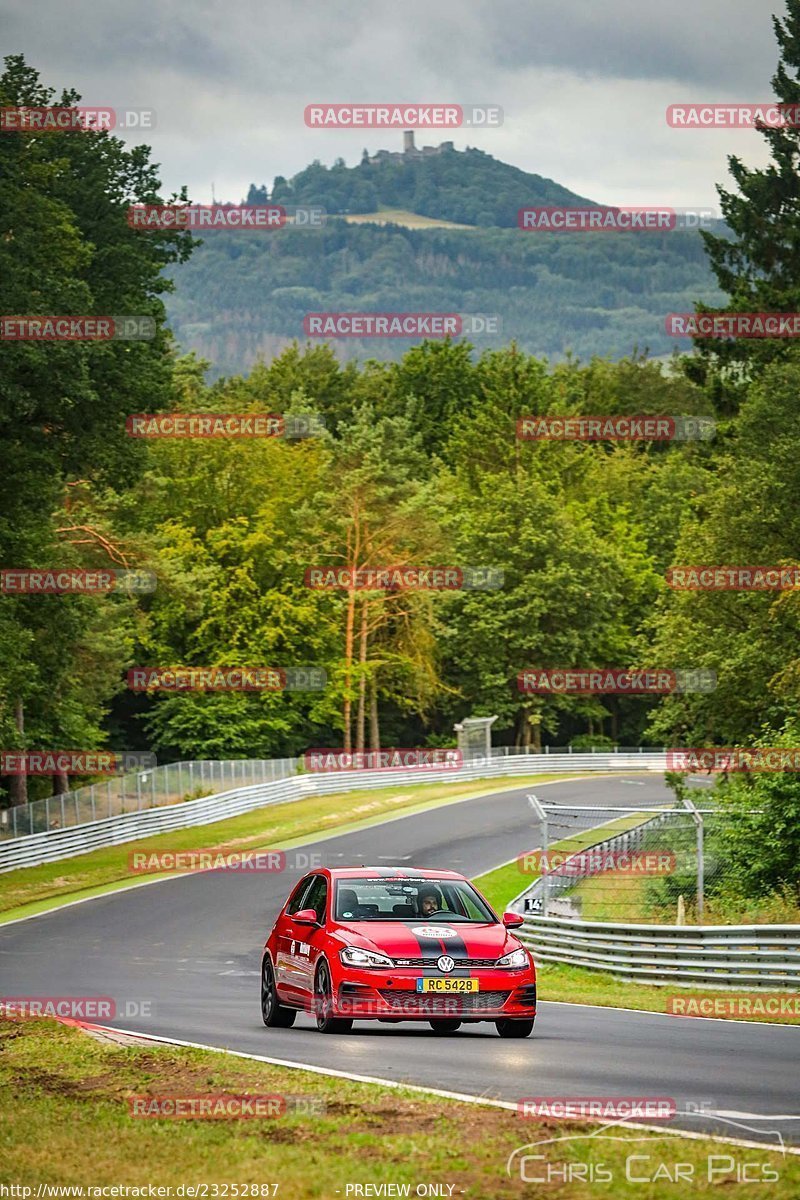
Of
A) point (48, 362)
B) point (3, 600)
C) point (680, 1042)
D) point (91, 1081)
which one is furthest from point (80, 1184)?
point (3, 600)

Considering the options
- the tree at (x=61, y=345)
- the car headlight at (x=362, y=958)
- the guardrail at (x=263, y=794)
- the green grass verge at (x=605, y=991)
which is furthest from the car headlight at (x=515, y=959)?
the guardrail at (x=263, y=794)

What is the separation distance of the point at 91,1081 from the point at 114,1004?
750cm

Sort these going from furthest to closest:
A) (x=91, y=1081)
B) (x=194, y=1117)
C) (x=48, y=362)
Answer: (x=48, y=362)
(x=91, y=1081)
(x=194, y=1117)

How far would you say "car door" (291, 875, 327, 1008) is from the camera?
15109 millimetres

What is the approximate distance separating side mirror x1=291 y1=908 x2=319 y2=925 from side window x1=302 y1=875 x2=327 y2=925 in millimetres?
40

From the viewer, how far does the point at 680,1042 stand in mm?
14391

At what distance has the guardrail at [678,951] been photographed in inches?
764

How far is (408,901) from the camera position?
51.4ft

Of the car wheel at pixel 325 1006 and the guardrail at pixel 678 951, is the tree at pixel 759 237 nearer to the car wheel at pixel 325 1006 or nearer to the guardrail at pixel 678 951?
the guardrail at pixel 678 951

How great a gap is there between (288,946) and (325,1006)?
1.14 m

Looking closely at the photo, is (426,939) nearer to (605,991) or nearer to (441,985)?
(441,985)

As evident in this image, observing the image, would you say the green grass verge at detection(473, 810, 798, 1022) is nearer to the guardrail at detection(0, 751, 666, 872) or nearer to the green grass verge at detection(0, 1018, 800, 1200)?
the green grass verge at detection(0, 1018, 800, 1200)

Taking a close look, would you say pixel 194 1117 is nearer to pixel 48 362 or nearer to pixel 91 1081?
pixel 91 1081

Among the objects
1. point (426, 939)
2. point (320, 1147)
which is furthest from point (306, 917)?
point (320, 1147)
